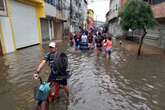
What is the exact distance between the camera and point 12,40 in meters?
15.5

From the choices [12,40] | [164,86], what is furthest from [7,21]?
[164,86]

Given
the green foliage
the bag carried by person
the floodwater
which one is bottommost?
the floodwater

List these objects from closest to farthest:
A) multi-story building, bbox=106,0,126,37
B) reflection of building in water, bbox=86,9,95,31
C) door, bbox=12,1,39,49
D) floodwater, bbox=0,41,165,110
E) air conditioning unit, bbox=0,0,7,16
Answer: floodwater, bbox=0,41,165,110 < air conditioning unit, bbox=0,0,7,16 < door, bbox=12,1,39,49 < multi-story building, bbox=106,0,126,37 < reflection of building in water, bbox=86,9,95,31

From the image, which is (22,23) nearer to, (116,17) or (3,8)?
(3,8)

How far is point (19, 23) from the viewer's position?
56.3 feet

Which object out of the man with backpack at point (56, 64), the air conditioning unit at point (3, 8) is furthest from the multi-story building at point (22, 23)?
the man with backpack at point (56, 64)

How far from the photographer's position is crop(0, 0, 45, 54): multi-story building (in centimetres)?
1438

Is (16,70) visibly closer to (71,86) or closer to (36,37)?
(71,86)

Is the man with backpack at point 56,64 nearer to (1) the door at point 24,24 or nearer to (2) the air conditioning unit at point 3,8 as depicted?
(2) the air conditioning unit at point 3,8

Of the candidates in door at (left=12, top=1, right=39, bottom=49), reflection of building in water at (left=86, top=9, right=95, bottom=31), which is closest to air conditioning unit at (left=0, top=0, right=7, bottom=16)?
door at (left=12, top=1, right=39, bottom=49)

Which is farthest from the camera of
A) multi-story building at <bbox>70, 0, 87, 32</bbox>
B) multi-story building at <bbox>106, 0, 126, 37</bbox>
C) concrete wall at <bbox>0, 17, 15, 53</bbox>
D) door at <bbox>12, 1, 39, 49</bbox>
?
multi-story building at <bbox>70, 0, 87, 32</bbox>

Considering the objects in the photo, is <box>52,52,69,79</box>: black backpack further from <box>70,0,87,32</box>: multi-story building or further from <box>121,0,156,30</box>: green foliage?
<box>70,0,87,32</box>: multi-story building

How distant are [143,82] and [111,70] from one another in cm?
223

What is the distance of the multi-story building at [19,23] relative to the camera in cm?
1438
